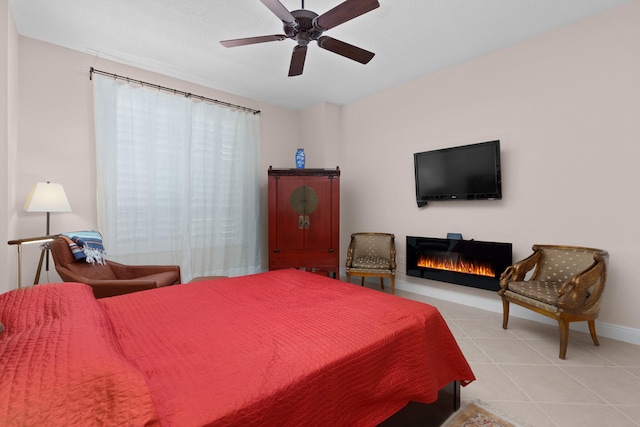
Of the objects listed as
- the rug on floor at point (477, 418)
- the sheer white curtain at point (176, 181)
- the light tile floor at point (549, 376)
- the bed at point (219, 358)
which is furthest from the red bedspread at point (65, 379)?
the sheer white curtain at point (176, 181)

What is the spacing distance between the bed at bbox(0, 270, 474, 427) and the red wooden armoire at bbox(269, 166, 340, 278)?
7.56 feet

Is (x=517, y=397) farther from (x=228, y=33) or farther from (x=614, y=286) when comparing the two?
(x=228, y=33)

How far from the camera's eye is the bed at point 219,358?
730 millimetres

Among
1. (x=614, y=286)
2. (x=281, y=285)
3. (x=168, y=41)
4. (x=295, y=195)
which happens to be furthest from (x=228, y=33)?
(x=614, y=286)

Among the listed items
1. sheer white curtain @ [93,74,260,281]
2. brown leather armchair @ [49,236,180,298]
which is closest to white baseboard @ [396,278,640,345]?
sheer white curtain @ [93,74,260,281]

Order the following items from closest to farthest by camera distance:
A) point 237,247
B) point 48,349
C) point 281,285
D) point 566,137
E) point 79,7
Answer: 1. point 48,349
2. point 281,285
3. point 79,7
4. point 566,137
5. point 237,247

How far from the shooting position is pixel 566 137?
9.39ft

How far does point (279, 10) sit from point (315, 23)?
28 cm

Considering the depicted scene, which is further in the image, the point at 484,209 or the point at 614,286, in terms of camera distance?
the point at 484,209

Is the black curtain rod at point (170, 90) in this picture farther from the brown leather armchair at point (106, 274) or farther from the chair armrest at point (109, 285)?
the chair armrest at point (109, 285)

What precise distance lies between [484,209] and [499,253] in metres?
0.53

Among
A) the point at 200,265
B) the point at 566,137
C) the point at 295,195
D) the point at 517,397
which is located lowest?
the point at 517,397

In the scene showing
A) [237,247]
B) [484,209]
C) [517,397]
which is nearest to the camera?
[517,397]

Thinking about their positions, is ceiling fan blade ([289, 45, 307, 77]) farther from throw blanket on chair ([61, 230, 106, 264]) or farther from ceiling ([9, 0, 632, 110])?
throw blanket on chair ([61, 230, 106, 264])
